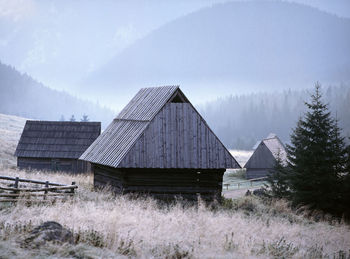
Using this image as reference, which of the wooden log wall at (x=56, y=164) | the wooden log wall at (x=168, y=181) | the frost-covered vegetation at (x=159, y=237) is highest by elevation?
the wooden log wall at (x=56, y=164)

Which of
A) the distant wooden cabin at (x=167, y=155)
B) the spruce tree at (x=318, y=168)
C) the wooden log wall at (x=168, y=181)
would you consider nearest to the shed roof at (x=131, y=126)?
the distant wooden cabin at (x=167, y=155)

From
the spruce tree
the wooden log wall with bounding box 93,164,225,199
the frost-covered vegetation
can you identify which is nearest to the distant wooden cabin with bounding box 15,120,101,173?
the wooden log wall with bounding box 93,164,225,199

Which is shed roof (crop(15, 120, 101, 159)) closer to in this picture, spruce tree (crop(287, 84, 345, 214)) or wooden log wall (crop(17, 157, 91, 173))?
wooden log wall (crop(17, 157, 91, 173))

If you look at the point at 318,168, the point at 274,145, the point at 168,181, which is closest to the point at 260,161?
the point at 274,145

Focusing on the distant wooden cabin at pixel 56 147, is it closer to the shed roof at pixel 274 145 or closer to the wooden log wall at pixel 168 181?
the wooden log wall at pixel 168 181

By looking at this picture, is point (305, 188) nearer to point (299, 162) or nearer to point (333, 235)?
point (299, 162)

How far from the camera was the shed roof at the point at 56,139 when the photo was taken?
36.5 meters

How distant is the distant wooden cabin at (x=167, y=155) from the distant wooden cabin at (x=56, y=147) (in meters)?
15.4

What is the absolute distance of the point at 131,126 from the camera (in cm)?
2159

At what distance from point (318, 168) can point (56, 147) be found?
22.4 m

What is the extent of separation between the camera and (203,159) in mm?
20359

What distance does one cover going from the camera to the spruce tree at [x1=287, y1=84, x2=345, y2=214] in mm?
24859

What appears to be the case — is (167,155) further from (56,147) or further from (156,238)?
(56,147)

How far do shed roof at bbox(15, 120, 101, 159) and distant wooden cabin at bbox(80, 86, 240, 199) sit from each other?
15528 mm
